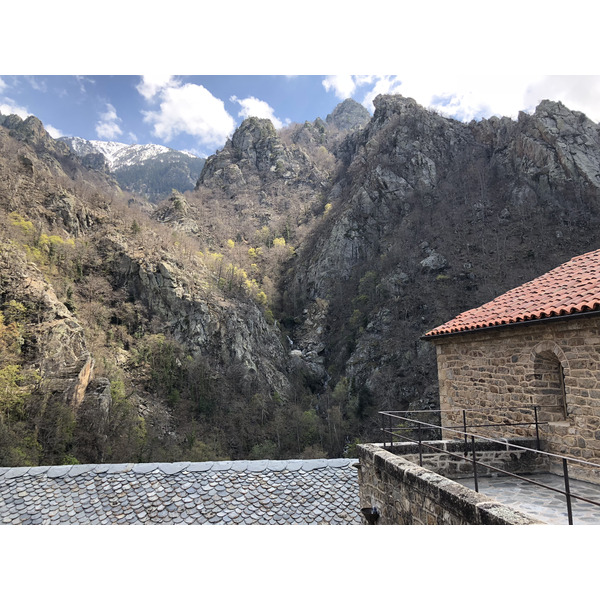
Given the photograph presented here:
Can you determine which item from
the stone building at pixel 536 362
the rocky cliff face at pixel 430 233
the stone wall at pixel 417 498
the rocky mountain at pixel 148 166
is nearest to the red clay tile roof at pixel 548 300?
the stone building at pixel 536 362

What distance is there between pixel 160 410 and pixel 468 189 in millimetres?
41842

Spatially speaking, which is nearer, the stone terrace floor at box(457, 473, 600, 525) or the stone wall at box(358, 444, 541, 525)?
the stone wall at box(358, 444, 541, 525)

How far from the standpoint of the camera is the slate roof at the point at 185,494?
9.69 metres

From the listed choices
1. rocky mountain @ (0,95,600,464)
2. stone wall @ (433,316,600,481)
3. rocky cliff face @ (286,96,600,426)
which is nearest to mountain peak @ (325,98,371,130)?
rocky mountain @ (0,95,600,464)

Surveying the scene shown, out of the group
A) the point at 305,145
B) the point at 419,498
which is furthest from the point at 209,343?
the point at 305,145

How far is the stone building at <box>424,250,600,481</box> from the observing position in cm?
572

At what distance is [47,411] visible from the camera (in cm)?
1767

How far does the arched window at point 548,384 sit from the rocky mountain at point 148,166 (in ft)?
323

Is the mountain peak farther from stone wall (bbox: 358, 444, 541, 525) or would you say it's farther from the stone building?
stone wall (bbox: 358, 444, 541, 525)

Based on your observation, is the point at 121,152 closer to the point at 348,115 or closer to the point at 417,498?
the point at 348,115

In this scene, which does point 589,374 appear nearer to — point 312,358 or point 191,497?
point 191,497

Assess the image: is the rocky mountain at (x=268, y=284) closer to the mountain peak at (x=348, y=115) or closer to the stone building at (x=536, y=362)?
the stone building at (x=536, y=362)

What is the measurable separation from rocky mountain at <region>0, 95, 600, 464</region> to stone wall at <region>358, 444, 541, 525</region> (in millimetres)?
14727

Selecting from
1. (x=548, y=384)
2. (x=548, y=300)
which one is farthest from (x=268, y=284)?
(x=548, y=384)
